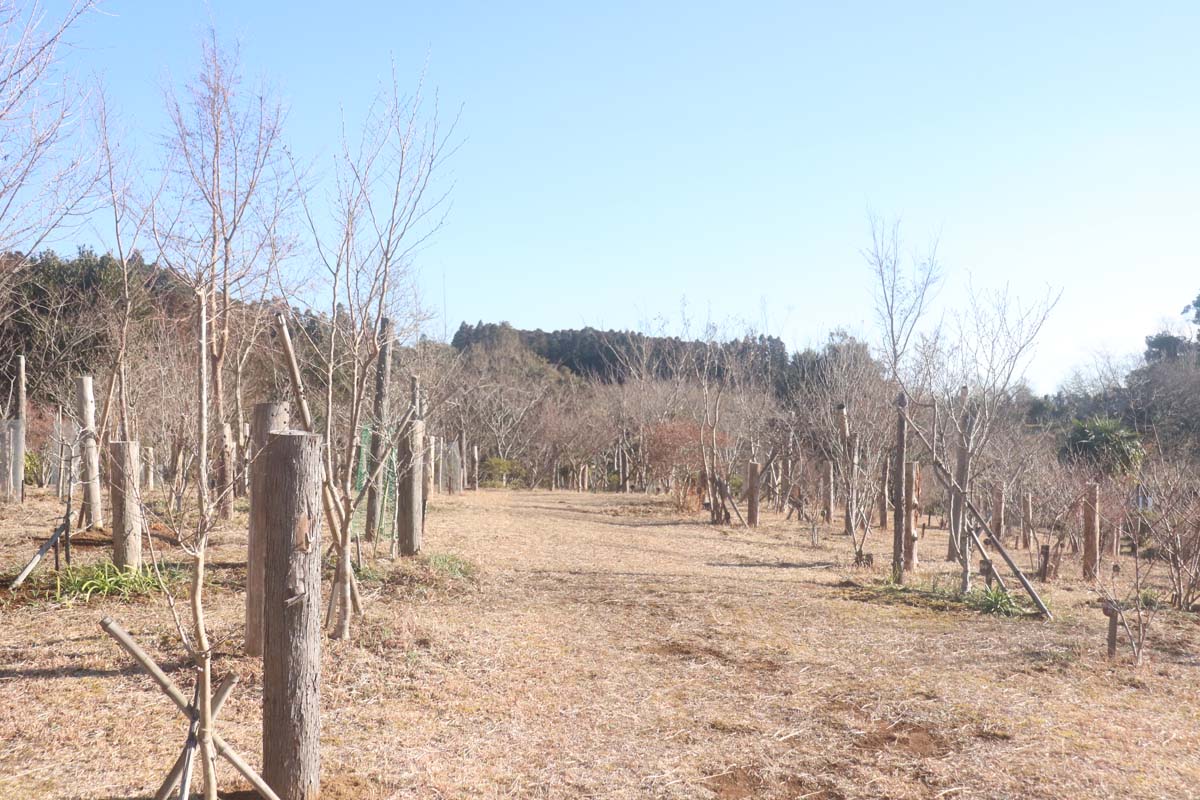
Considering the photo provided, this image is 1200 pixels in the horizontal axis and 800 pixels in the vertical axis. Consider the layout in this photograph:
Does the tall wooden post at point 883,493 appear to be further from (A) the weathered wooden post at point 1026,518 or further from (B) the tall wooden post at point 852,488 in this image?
(A) the weathered wooden post at point 1026,518

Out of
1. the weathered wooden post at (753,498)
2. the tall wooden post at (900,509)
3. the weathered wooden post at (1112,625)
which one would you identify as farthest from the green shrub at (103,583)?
the weathered wooden post at (753,498)

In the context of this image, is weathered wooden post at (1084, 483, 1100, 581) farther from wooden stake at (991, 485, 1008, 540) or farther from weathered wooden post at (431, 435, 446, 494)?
weathered wooden post at (431, 435, 446, 494)

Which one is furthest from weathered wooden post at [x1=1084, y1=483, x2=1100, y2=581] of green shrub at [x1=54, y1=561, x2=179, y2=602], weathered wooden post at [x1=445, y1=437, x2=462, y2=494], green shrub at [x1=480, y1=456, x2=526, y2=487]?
green shrub at [x1=480, y1=456, x2=526, y2=487]

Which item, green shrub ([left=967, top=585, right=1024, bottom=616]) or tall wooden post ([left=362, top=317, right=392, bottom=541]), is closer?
green shrub ([left=967, top=585, right=1024, bottom=616])

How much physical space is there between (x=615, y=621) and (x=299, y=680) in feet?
14.7

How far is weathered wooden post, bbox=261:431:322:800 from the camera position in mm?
3617

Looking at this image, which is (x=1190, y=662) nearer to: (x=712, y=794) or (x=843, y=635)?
(x=843, y=635)

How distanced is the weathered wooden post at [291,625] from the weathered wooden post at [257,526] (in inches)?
4.9

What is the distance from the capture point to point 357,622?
6.57m

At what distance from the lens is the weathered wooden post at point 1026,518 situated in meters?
16.0

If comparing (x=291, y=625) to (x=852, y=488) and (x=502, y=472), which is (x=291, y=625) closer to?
(x=852, y=488)

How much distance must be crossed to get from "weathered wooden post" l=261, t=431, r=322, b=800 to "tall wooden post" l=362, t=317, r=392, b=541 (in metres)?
4.40

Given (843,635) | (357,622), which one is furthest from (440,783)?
(843,635)

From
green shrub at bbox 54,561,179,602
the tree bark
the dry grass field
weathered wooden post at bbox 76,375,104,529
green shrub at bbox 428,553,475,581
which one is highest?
weathered wooden post at bbox 76,375,104,529
